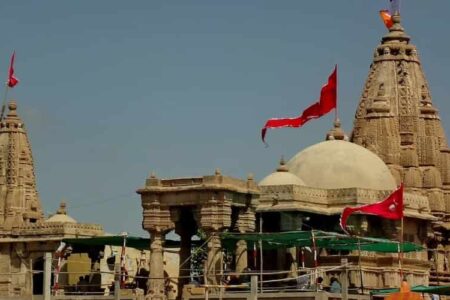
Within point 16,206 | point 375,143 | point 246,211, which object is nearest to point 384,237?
point 246,211

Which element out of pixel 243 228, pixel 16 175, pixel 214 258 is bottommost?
pixel 214 258

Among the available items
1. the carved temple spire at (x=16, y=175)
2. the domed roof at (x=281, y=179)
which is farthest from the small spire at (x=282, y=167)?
the carved temple spire at (x=16, y=175)

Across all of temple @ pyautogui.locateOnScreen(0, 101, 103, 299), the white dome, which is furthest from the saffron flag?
temple @ pyautogui.locateOnScreen(0, 101, 103, 299)

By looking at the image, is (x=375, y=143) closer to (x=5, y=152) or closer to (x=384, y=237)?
(x=384, y=237)

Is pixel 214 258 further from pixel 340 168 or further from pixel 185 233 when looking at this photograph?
pixel 340 168

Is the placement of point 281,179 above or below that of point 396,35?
below

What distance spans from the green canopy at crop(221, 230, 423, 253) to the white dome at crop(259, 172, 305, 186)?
5.96 meters

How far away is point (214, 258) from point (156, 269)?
98.8 inches

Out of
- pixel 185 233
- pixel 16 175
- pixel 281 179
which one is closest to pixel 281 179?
pixel 281 179

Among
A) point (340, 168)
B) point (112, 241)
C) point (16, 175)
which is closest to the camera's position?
point (112, 241)

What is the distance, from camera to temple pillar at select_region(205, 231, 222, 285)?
4756 cm

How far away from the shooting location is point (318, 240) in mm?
48094

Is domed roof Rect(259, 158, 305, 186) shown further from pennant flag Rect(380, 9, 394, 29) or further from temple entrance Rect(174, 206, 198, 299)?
pennant flag Rect(380, 9, 394, 29)

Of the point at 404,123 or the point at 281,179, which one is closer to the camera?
the point at 281,179
